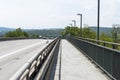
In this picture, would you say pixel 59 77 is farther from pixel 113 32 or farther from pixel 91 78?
pixel 113 32

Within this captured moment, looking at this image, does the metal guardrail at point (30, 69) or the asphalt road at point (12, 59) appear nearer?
the metal guardrail at point (30, 69)

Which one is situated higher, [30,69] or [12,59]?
[30,69]

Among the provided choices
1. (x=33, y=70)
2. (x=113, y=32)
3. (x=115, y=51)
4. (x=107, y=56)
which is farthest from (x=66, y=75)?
(x=113, y=32)

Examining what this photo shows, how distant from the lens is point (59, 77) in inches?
581

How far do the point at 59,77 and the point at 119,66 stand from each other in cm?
306

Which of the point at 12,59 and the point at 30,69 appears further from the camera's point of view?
the point at 12,59

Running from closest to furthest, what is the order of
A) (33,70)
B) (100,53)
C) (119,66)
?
(33,70)
(119,66)
(100,53)

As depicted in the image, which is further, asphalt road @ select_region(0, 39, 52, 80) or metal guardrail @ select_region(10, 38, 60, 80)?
asphalt road @ select_region(0, 39, 52, 80)

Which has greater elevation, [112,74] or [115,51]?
[115,51]

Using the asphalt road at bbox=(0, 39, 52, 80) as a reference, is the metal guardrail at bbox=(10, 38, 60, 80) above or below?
above

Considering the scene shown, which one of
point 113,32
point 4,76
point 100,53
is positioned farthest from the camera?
point 113,32

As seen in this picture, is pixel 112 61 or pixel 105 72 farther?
pixel 105 72

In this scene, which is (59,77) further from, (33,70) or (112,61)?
(33,70)

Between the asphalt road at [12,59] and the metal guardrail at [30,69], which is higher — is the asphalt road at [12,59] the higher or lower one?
the lower one
